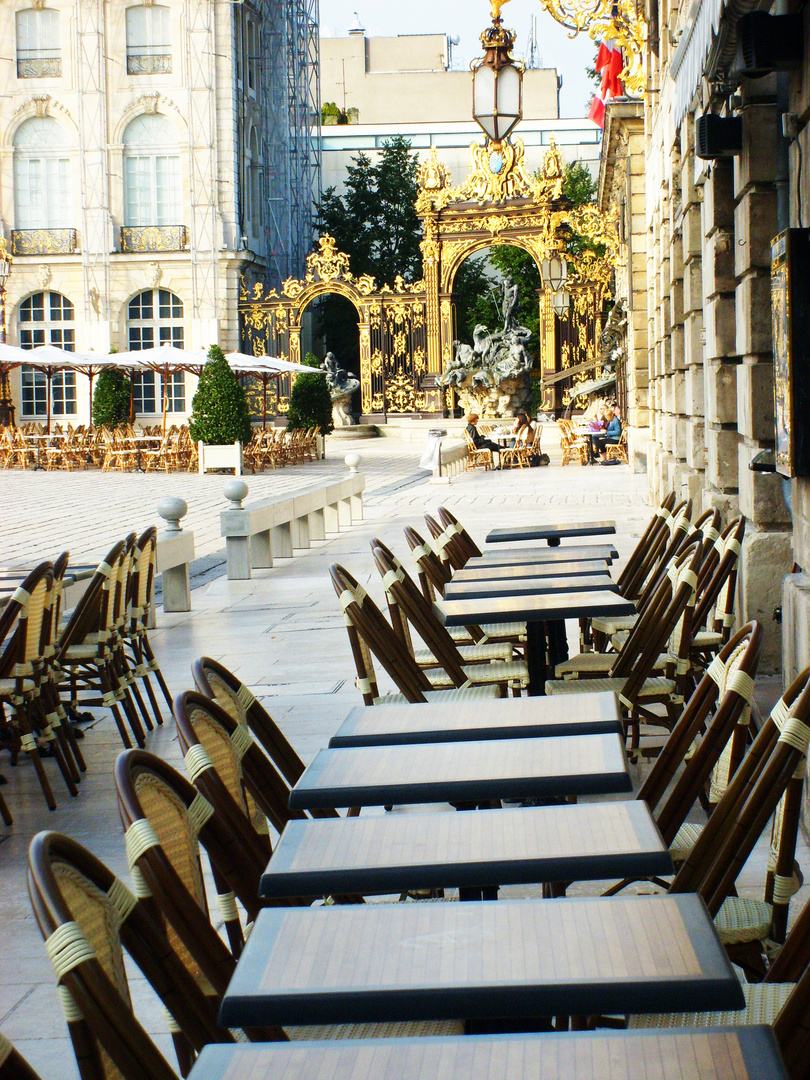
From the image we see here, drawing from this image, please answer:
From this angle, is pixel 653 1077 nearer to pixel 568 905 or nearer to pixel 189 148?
pixel 568 905

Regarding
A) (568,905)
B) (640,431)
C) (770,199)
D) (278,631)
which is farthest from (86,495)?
(568,905)

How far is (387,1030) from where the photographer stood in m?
2.41

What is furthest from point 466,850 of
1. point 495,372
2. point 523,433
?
point 495,372

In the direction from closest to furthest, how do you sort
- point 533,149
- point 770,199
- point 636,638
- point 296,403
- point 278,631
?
point 636,638
point 770,199
point 278,631
point 296,403
point 533,149

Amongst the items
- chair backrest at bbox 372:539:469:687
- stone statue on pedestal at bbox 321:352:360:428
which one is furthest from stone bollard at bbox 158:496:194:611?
stone statue on pedestal at bbox 321:352:360:428

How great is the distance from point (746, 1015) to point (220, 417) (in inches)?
976

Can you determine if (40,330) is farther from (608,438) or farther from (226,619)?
(226,619)

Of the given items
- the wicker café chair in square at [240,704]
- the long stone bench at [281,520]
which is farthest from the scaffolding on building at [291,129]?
the wicker café chair in square at [240,704]

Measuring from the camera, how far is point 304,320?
47.1 m

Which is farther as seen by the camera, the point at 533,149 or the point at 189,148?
the point at 533,149

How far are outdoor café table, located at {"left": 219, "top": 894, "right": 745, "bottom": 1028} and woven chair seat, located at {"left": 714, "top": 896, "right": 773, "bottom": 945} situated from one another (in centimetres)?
73

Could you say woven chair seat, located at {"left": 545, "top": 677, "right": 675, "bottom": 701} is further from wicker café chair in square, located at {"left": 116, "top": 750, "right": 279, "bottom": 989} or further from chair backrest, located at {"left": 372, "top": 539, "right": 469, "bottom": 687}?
wicker café chair in square, located at {"left": 116, "top": 750, "right": 279, "bottom": 989}

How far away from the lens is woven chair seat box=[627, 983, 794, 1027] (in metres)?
2.34

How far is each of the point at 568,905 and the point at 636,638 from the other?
10.0 ft
